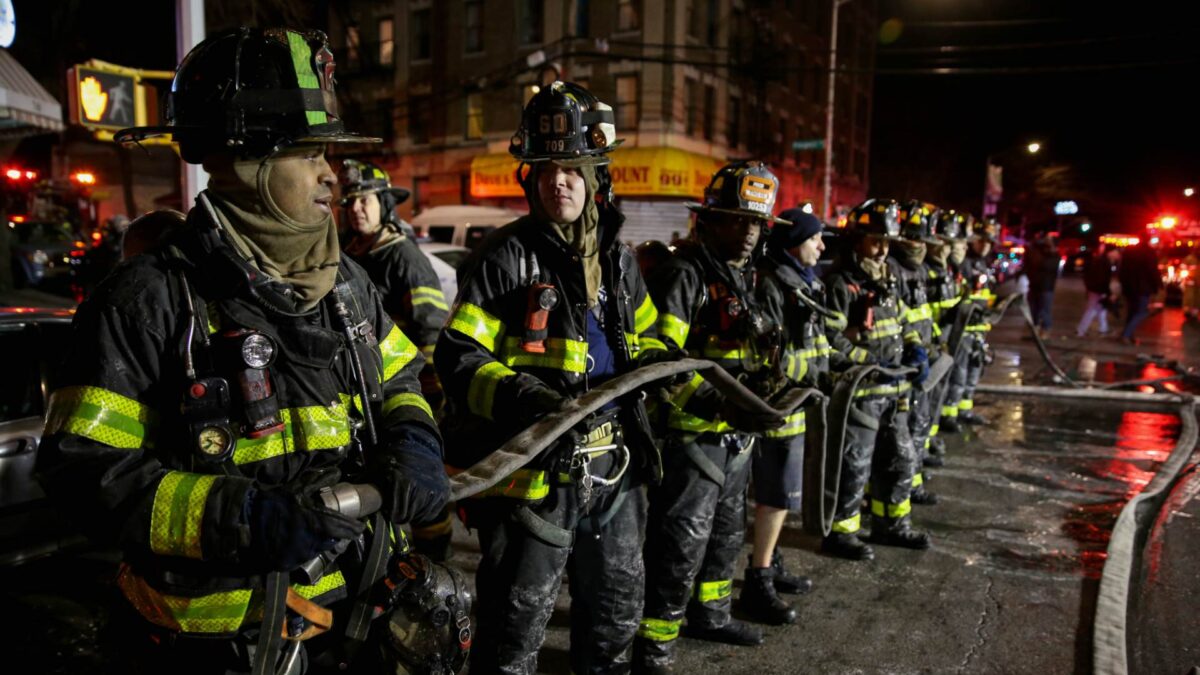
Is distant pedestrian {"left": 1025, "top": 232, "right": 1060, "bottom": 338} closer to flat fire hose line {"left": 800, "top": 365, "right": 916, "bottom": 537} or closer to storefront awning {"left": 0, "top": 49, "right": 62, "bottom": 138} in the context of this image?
flat fire hose line {"left": 800, "top": 365, "right": 916, "bottom": 537}

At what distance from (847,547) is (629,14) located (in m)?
24.9

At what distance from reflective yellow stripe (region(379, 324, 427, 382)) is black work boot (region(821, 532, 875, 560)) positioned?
12.3 feet

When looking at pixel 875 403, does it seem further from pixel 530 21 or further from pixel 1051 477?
pixel 530 21

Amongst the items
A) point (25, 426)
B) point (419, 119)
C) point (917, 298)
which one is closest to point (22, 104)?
point (25, 426)

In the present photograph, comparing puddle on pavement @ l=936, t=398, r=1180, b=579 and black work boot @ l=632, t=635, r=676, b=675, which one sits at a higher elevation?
black work boot @ l=632, t=635, r=676, b=675

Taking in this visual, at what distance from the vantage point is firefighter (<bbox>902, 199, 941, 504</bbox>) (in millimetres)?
6000

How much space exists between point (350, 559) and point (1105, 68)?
911 inches

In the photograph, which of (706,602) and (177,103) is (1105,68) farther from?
(177,103)

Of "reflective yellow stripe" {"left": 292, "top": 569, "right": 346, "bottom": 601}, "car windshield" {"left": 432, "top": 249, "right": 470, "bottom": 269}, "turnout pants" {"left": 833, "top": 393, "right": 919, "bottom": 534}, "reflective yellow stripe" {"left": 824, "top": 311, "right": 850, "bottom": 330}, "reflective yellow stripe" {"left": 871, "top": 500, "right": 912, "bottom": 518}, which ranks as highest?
"car windshield" {"left": 432, "top": 249, "right": 470, "bottom": 269}

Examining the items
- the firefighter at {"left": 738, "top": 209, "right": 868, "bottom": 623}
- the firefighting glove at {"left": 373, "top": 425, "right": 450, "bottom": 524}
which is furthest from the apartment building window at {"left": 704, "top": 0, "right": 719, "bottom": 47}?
the firefighting glove at {"left": 373, "top": 425, "right": 450, "bottom": 524}

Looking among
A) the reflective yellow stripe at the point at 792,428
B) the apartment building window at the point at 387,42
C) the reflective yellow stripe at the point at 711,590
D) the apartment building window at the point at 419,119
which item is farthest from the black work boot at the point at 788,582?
the apartment building window at the point at 387,42

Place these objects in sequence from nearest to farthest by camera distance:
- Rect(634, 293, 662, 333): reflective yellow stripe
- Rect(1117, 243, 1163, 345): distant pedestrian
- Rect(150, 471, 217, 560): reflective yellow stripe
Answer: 1. Rect(150, 471, 217, 560): reflective yellow stripe
2. Rect(634, 293, 662, 333): reflective yellow stripe
3. Rect(1117, 243, 1163, 345): distant pedestrian

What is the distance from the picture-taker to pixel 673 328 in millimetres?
3654

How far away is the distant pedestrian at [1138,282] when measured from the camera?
15930 mm
